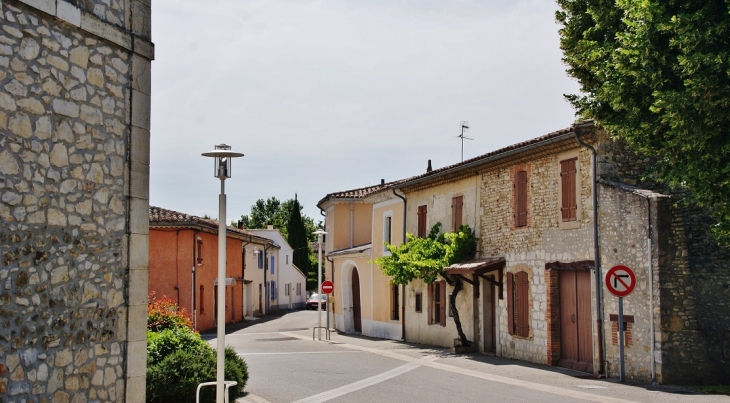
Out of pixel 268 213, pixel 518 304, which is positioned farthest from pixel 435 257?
pixel 268 213

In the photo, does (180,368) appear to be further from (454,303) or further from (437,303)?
(437,303)

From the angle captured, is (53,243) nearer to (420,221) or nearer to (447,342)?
(447,342)

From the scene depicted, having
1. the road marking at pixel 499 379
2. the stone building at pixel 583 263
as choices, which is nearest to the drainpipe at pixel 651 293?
the stone building at pixel 583 263

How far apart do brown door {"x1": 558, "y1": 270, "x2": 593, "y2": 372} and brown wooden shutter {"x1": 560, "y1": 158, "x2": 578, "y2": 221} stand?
1.38m

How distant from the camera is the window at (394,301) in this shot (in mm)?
31188

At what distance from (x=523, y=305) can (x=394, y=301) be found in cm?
1108

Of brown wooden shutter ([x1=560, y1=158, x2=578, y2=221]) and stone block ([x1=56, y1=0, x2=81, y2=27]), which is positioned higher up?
stone block ([x1=56, y1=0, x2=81, y2=27])

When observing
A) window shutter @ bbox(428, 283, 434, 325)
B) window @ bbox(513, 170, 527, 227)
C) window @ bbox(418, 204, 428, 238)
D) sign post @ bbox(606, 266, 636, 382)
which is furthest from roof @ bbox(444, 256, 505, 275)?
sign post @ bbox(606, 266, 636, 382)

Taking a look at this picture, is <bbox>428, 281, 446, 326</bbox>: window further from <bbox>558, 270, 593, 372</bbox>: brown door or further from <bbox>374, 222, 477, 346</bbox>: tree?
<bbox>558, 270, 593, 372</bbox>: brown door

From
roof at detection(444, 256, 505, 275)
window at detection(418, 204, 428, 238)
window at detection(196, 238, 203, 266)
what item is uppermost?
window at detection(418, 204, 428, 238)

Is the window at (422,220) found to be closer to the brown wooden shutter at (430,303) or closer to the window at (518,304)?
the brown wooden shutter at (430,303)

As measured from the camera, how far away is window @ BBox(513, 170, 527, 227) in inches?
830

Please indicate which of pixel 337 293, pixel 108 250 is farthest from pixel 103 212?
pixel 337 293

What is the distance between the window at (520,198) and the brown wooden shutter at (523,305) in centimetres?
137
